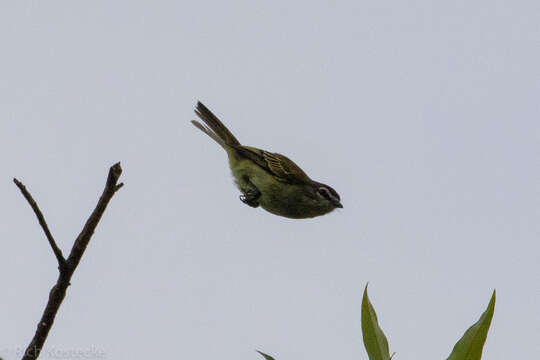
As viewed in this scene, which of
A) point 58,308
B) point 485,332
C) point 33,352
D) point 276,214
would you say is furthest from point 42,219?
point 276,214

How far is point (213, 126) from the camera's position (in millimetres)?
10812

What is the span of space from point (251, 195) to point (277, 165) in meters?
0.89

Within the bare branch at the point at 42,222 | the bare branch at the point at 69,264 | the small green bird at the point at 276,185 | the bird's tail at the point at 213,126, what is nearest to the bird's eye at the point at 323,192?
the small green bird at the point at 276,185

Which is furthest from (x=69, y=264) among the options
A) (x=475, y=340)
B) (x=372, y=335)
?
(x=475, y=340)

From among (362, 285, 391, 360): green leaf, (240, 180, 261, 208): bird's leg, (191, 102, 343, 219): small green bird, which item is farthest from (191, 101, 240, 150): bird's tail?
(362, 285, 391, 360): green leaf

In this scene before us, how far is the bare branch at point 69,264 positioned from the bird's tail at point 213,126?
25.7 ft

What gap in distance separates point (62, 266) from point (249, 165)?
7.37m

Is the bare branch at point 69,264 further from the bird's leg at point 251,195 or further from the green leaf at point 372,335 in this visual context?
the bird's leg at point 251,195

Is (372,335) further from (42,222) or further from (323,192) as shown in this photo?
(323,192)

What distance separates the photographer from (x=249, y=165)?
10.0 m

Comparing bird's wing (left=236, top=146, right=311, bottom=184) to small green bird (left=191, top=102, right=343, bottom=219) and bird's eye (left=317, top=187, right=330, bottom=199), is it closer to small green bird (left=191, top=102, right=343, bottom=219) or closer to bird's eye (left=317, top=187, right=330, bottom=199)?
small green bird (left=191, top=102, right=343, bottom=219)

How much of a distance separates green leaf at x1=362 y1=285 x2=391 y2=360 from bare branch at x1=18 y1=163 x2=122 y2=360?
121 centimetres

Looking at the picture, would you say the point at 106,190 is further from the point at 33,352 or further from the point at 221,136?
the point at 221,136

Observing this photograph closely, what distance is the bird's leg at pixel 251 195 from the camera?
9383mm
